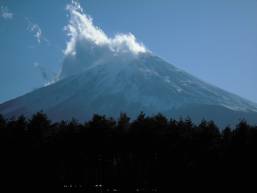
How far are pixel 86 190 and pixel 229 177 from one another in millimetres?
15972

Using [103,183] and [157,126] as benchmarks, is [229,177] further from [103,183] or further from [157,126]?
[103,183]

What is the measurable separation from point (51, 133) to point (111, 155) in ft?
26.5

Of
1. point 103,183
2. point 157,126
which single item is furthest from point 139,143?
point 103,183

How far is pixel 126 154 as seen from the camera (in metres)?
57.4

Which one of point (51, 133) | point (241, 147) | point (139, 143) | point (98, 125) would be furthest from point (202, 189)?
point (51, 133)

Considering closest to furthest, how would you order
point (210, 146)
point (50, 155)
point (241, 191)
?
point (241, 191)
point (210, 146)
point (50, 155)

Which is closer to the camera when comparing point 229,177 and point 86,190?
point 229,177

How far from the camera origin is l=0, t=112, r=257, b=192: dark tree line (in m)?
48.2

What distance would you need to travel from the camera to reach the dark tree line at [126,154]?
48.2 meters

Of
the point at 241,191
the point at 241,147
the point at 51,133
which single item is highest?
the point at 51,133

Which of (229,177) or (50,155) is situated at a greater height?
(50,155)

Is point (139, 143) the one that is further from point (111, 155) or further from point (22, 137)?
point (22, 137)

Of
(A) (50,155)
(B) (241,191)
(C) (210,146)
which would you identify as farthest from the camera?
(A) (50,155)

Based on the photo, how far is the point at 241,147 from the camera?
4788 cm
